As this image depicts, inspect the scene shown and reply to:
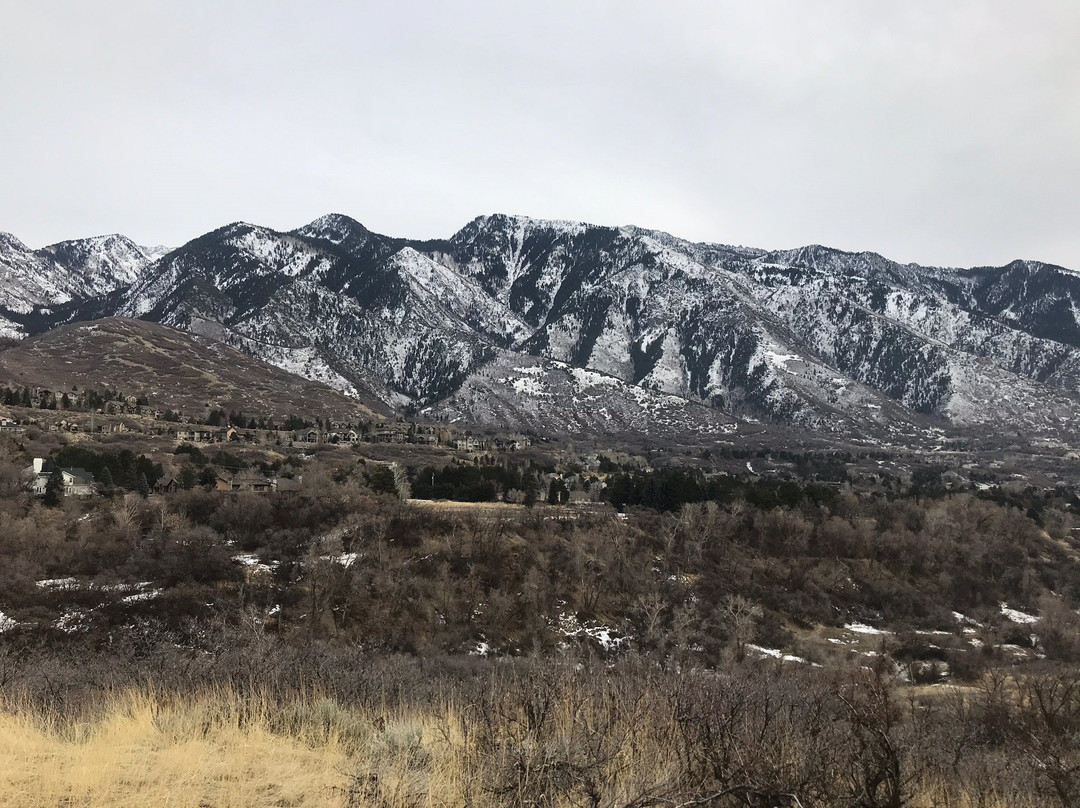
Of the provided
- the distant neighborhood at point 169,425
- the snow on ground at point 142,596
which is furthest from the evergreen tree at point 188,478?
the distant neighborhood at point 169,425

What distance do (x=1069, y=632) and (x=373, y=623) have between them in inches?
1942

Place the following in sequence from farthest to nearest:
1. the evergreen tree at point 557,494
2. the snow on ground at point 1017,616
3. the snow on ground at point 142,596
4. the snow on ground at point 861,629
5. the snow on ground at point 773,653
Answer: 1. the evergreen tree at point 557,494
2. the snow on ground at point 1017,616
3. the snow on ground at point 861,629
4. the snow on ground at point 773,653
5. the snow on ground at point 142,596

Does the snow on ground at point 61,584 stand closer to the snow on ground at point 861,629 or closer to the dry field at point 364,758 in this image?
the dry field at point 364,758

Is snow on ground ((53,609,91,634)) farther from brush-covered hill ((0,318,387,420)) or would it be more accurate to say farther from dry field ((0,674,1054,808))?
brush-covered hill ((0,318,387,420))

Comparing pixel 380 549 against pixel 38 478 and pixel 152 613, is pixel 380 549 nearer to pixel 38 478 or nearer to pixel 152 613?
pixel 152 613

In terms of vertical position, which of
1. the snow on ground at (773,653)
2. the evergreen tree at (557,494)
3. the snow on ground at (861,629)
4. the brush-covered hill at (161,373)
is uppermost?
the brush-covered hill at (161,373)

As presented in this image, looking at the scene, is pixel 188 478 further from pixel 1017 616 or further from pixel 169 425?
pixel 1017 616

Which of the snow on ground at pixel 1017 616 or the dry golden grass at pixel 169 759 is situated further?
the snow on ground at pixel 1017 616

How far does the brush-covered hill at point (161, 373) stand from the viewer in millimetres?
140500

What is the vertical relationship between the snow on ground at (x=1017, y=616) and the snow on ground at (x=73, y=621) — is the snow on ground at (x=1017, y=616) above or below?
below

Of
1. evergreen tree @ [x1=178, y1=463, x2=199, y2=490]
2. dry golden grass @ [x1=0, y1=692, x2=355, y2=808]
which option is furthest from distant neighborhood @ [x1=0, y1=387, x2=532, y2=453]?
dry golden grass @ [x1=0, y1=692, x2=355, y2=808]

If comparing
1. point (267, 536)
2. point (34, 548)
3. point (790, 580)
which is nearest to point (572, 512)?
point (790, 580)

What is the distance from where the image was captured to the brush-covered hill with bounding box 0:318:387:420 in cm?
14050

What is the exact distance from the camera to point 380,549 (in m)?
46.0
